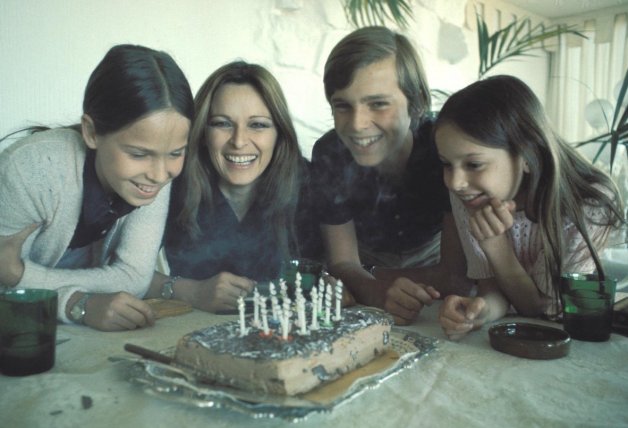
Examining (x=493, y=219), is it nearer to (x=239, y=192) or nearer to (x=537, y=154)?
(x=537, y=154)

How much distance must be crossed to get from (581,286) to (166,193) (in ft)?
3.94

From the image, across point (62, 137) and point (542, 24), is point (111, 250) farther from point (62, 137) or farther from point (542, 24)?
point (542, 24)

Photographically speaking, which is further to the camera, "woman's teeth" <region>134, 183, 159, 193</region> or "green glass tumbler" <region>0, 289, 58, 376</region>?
→ "woman's teeth" <region>134, 183, 159, 193</region>

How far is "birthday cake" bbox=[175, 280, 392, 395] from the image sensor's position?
34.4 inches

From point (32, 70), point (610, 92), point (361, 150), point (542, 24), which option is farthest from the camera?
point (610, 92)

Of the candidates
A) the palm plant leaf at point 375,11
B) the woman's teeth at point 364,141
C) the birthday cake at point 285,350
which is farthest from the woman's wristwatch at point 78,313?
the palm plant leaf at point 375,11

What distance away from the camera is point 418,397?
0.89 m

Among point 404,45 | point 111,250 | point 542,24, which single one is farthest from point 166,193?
point 542,24

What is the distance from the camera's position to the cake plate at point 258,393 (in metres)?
0.78

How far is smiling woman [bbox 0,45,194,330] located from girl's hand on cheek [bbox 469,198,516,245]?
0.86 metres

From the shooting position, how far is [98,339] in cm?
119

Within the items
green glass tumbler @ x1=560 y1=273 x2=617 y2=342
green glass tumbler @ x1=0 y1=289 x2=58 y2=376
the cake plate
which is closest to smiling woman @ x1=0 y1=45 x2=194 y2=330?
green glass tumbler @ x1=0 y1=289 x2=58 y2=376

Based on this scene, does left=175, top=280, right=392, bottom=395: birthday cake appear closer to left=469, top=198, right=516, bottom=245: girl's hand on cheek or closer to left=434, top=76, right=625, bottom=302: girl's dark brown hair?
left=469, top=198, right=516, bottom=245: girl's hand on cheek

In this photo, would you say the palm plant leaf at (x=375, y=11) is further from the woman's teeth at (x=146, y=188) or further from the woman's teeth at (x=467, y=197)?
the woman's teeth at (x=146, y=188)
